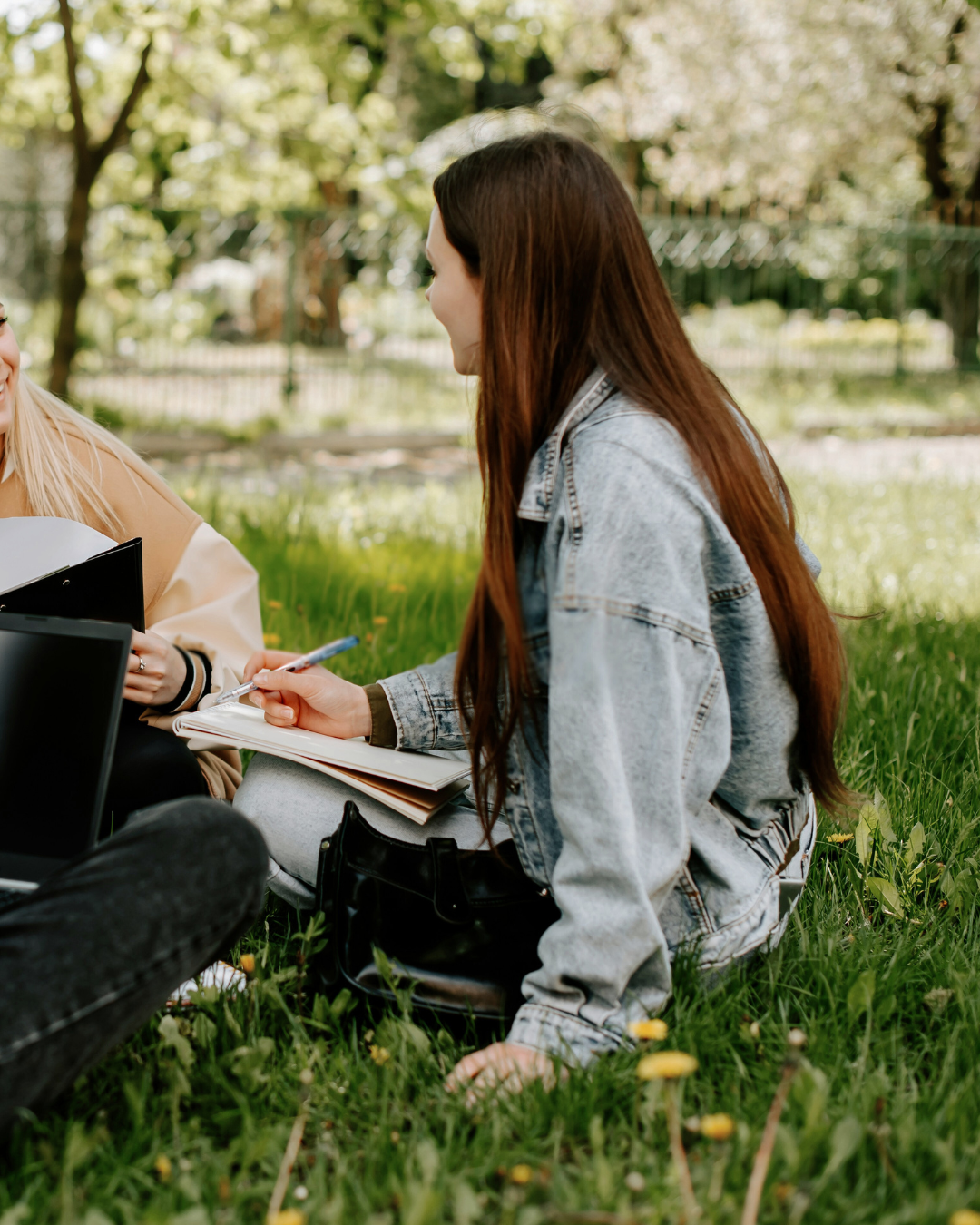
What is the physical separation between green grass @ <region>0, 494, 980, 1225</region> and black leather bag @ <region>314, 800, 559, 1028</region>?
7cm

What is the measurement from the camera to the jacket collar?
174cm

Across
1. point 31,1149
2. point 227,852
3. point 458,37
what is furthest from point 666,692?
point 458,37

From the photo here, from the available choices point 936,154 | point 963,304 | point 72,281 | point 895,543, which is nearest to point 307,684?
point 895,543

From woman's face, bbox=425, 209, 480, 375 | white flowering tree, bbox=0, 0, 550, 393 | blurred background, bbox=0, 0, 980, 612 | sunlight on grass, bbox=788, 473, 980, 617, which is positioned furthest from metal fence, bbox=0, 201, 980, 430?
woman's face, bbox=425, 209, 480, 375

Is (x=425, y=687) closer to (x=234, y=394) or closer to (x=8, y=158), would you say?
(x=234, y=394)

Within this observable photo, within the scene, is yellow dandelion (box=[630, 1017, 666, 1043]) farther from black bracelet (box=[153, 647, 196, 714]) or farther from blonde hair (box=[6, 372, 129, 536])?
blonde hair (box=[6, 372, 129, 536])

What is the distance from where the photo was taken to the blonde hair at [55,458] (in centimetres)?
240

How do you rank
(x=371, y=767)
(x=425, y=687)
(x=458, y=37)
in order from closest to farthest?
(x=371, y=767), (x=425, y=687), (x=458, y=37)

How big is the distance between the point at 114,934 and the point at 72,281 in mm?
8028

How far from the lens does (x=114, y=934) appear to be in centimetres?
152

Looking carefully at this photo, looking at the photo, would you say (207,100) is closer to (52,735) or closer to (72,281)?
(72,281)

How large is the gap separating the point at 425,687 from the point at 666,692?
73cm

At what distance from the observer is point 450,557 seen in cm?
492

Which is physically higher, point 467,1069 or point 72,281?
point 72,281
